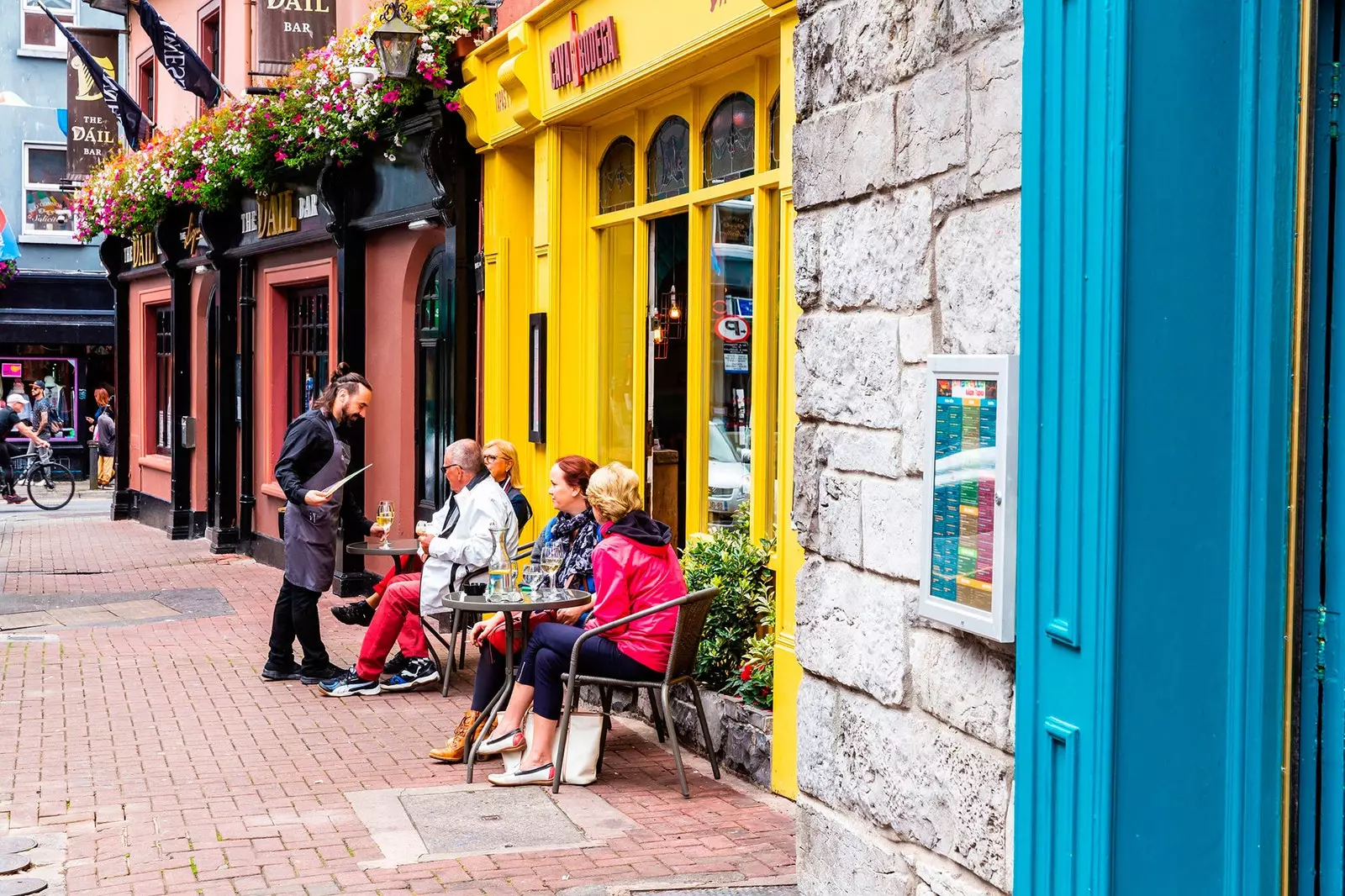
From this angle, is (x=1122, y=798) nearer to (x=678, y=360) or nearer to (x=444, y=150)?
(x=678, y=360)

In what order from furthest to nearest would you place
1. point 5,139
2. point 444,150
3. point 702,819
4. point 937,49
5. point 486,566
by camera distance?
point 5,139, point 444,150, point 486,566, point 702,819, point 937,49

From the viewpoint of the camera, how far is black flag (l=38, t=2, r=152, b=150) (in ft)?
54.5

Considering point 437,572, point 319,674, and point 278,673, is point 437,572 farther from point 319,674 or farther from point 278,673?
point 278,673

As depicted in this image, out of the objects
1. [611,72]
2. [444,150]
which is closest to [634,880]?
[611,72]

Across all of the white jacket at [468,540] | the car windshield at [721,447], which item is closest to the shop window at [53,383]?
the white jacket at [468,540]

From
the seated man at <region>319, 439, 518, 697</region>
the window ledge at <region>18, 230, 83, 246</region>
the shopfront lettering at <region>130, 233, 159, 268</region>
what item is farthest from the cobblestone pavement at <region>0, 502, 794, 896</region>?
the window ledge at <region>18, 230, 83, 246</region>

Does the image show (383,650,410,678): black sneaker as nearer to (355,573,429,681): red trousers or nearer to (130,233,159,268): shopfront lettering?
(355,573,429,681): red trousers

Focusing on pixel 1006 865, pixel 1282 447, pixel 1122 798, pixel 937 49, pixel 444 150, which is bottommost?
pixel 1006 865

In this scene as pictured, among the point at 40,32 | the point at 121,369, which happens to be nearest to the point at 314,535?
the point at 121,369

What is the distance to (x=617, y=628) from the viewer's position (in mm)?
6398

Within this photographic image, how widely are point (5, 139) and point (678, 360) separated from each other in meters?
25.5

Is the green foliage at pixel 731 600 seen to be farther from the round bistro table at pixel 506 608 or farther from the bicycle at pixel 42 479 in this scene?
the bicycle at pixel 42 479

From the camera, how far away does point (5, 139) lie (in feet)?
97.3

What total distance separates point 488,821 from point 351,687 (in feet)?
9.58
